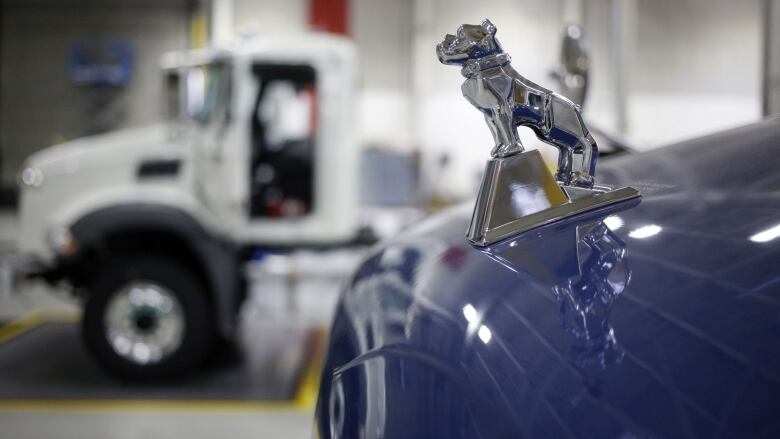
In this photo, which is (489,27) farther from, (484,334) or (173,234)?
(173,234)

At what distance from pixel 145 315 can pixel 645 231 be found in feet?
13.2

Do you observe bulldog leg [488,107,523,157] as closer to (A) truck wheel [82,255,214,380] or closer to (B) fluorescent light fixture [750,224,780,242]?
(B) fluorescent light fixture [750,224,780,242]

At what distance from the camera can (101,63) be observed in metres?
16.1

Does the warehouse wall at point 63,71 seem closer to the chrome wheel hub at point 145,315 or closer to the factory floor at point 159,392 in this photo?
the factory floor at point 159,392

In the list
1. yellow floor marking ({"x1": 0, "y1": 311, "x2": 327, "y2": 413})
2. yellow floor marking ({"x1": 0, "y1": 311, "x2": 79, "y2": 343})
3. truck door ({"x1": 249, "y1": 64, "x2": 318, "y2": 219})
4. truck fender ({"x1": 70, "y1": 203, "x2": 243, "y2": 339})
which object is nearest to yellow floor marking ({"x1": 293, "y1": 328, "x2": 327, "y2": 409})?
yellow floor marking ({"x1": 0, "y1": 311, "x2": 327, "y2": 413})

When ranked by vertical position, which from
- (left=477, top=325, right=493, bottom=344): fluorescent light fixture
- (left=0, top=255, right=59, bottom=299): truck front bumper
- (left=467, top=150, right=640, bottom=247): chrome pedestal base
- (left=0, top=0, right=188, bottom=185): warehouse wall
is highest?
(left=0, top=0, right=188, bottom=185): warehouse wall

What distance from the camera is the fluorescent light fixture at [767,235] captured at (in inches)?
20.3

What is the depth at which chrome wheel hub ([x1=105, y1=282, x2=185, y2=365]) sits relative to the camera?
424 centimetres

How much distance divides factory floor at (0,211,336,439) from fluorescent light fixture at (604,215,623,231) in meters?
3.04

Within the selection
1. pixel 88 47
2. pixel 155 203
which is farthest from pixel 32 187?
pixel 88 47

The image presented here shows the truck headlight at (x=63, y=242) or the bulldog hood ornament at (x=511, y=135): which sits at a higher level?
the bulldog hood ornament at (x=511, y=135)

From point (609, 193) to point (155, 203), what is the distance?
406cm

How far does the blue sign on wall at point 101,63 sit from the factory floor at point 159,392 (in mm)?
11044

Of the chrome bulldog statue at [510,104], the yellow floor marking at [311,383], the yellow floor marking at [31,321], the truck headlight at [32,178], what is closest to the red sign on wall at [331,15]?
the yellow floor marking at [31,321]
